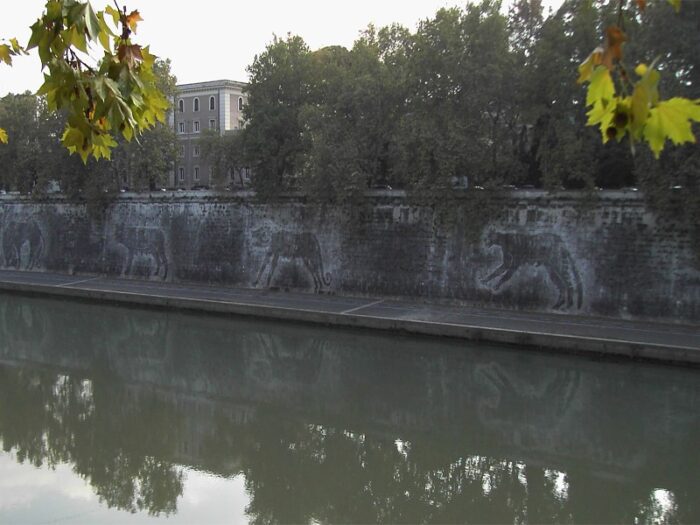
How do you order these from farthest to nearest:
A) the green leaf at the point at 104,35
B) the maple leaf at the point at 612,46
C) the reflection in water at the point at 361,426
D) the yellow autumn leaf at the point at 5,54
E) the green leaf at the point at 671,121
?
the reflection in water at the point at 361,426 → the yellow autumn leaf at the point at 5,54 → the green leaf at the point at 104,35 → the maple leaf at the point at 612,46 → the green leaf at the point at 671,121

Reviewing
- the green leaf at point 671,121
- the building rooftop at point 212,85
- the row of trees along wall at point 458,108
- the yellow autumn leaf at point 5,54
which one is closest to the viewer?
the green leaf at point 671,121

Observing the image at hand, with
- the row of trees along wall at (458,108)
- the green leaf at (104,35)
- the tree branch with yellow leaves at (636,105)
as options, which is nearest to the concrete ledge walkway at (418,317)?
the row of trees along wall at (458,108)

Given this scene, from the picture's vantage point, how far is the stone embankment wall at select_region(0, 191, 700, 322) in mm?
13680

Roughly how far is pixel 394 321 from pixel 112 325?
A: 22.1 feet

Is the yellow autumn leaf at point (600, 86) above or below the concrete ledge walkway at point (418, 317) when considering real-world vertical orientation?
above

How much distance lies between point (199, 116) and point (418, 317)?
27095 millimetres

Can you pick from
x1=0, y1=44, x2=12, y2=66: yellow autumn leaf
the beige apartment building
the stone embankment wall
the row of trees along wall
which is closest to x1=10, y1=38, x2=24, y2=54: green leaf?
x1=0, y1=44, x2=12, y2=66: yellow autumn leaf

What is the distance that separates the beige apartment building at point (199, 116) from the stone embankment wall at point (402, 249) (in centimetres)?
1380

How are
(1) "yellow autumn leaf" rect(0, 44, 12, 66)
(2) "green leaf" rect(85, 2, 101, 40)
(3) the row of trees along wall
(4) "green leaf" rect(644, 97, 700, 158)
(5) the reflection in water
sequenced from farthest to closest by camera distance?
(3) the row of trees along wall → (5) the reflection in water → (1) "yellow autumn leaf" rect(0, 44, 12, 66) → (2) "green leaf" rect(85, 2, 101, 40) → (4) "green leaf" rect(644, 97, 700, 158)

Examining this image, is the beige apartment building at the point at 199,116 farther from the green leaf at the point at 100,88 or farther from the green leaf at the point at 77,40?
the green leaf at the point at 100,88

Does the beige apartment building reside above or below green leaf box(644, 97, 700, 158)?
above

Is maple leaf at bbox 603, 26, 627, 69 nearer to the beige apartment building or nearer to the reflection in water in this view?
the reflection in water

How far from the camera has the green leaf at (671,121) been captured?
1.62 meters

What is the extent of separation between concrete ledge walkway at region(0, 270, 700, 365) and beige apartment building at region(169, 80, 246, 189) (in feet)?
58.3
